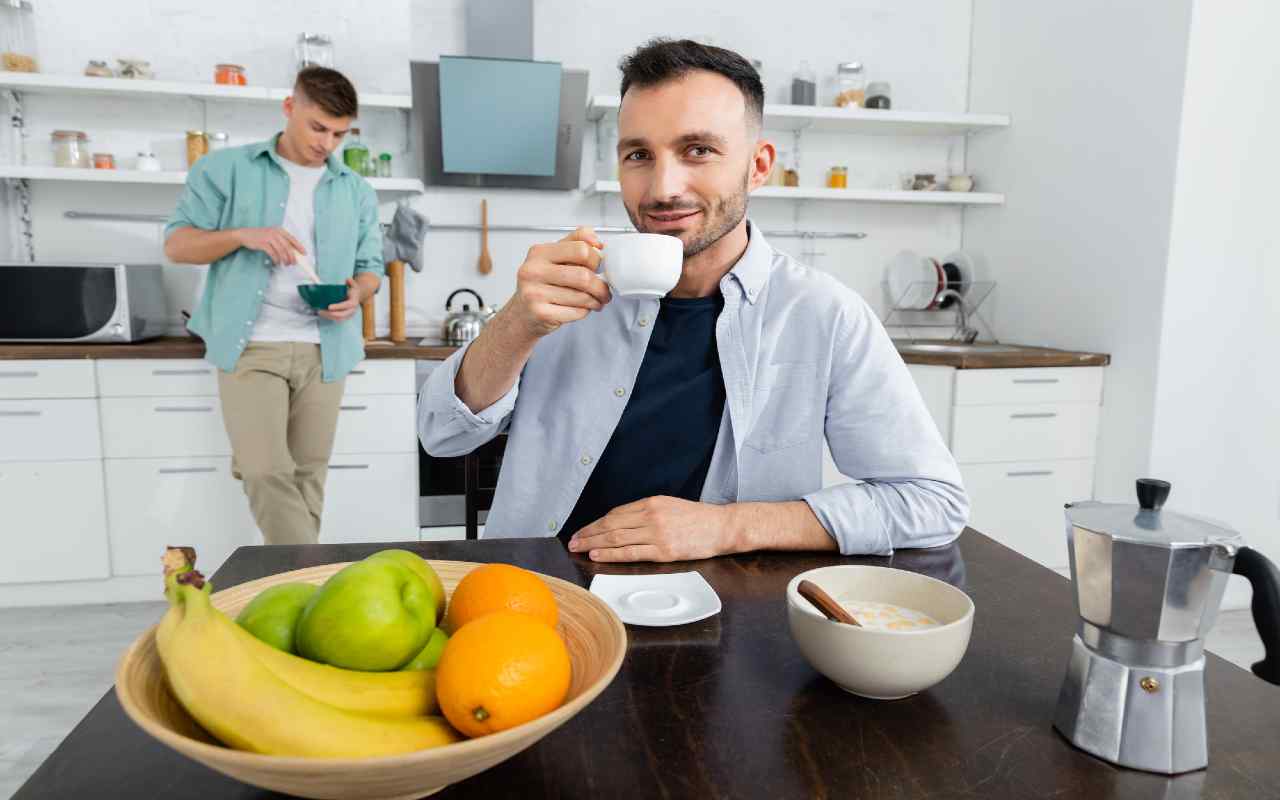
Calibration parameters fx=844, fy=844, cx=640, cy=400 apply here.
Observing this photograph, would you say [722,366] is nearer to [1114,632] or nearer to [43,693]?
[1114,632]

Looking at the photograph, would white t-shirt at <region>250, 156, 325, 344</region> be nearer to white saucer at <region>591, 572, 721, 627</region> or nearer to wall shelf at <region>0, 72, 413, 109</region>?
wall shelf at <region>0, 72, 413, 109</region>

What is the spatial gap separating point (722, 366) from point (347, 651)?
88cm

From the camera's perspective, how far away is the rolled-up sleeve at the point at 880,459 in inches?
43.4

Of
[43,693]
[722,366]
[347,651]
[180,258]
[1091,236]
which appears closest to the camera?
[347,651]

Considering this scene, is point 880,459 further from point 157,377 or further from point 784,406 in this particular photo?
point 157,377

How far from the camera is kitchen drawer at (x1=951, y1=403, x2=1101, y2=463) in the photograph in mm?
3148

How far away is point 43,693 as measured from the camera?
2271 millimetres

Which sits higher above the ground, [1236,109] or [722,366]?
[1236,109]

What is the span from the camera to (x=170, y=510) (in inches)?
117

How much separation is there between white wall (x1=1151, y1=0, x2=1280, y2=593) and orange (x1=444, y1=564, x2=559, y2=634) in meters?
2.93

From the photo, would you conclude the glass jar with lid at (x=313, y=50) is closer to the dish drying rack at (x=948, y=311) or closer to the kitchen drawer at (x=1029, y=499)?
the dish drying rack at (x=948, y=311)

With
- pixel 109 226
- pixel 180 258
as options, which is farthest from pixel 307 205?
pixel 109 226

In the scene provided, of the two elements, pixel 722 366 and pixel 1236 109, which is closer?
pixel 722 366

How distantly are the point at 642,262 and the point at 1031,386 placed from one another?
8.66 feet
